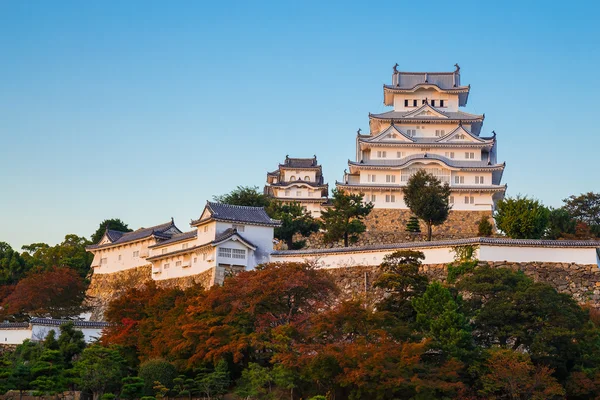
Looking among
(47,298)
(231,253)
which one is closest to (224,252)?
(231,253)

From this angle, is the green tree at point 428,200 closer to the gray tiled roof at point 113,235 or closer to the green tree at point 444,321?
the green tree at point 444,321

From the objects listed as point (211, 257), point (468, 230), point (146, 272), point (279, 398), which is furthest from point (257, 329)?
point (468, 230)

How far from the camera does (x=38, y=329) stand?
3641 cm

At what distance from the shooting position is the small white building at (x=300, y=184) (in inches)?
2408

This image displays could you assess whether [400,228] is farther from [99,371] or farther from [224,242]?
[99,371]

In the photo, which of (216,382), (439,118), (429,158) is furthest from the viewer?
(439,118)

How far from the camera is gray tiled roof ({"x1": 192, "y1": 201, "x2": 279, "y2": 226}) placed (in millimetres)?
38281

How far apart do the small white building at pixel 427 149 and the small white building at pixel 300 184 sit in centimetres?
659

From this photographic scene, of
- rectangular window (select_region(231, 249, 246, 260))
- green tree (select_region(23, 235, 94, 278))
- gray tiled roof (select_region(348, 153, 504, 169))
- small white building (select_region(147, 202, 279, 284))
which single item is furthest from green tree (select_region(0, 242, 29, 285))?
gray tiled roof (select_region(348, 153, 504, 169))

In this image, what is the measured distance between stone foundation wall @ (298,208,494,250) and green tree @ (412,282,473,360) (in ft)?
62.1

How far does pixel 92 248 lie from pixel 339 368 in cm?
2774

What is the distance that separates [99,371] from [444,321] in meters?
12.1

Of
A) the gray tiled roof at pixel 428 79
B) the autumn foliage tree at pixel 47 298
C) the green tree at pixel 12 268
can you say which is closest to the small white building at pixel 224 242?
the autumn foliage tree at pixel 47 298

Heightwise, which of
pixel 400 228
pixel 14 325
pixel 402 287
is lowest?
pixel 14 325
